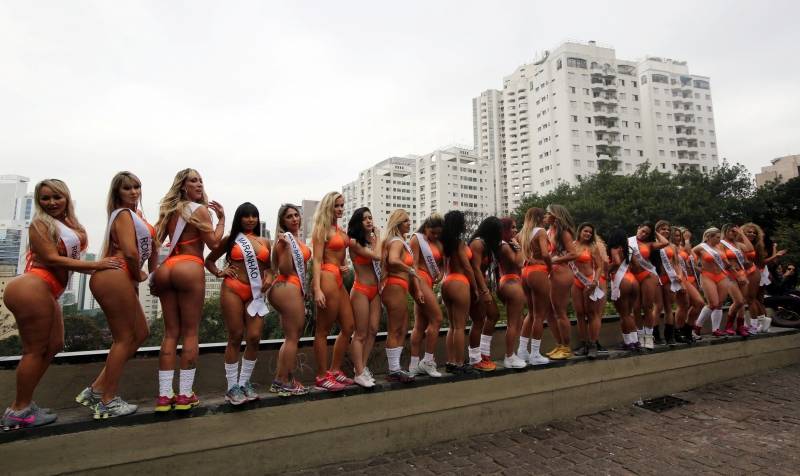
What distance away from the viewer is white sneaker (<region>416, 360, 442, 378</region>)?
4.92 meters

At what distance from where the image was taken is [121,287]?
Answer: 3.53 metres

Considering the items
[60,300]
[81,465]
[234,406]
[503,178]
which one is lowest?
[81,465]

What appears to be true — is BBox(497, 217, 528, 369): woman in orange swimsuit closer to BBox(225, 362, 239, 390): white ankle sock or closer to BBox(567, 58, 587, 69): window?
BBox(225, 362, 239, 390): white ankle sock

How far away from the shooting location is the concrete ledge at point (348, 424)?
3.27 metres

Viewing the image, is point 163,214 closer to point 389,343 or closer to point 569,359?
point 389,343

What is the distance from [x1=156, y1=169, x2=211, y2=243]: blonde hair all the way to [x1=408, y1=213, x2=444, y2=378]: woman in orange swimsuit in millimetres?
2355

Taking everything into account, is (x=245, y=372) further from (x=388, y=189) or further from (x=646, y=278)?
(x=388, y=189)

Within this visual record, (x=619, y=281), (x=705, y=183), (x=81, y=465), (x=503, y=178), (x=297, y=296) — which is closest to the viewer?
(x=81, y=465)

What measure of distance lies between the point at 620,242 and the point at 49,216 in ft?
23.9

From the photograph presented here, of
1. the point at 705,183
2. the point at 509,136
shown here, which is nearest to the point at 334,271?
the point at 705,183

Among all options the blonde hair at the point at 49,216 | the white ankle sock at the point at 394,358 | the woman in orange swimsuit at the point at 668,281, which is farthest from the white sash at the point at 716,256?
the blonde hair at the point at 49,216

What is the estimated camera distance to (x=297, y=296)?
423 cm

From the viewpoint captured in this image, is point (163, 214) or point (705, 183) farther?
point (705, 183)

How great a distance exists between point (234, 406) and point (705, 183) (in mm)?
→ 44909
